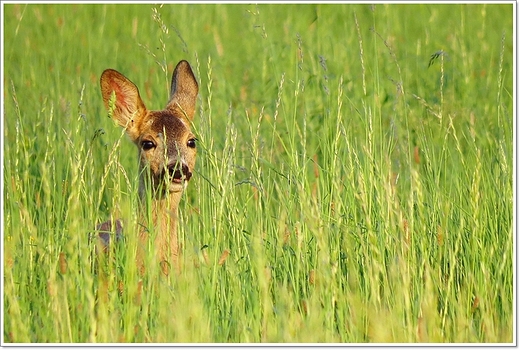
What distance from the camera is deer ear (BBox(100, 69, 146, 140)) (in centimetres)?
578

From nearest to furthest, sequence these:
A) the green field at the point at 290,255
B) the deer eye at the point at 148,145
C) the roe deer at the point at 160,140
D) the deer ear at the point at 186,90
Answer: the green field at the point at 290,255
the roe deer at the point at 160,140
the deer eye at the point at 148,145
the deer ear at the point at 186,90

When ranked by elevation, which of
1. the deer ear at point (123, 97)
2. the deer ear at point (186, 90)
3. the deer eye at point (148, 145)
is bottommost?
the deer eye at point (148, 145)

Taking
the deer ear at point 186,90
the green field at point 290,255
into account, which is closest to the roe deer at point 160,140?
the deer ear at point 186,90

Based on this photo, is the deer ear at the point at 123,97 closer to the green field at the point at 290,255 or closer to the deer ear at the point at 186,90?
the deer ear at the point at 186,90

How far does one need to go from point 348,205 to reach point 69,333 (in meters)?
1.74

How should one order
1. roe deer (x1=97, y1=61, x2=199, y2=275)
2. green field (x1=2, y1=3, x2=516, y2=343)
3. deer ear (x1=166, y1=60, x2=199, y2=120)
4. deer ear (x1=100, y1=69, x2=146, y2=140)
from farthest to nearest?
deer ear (x1=166, y1=60, x2=199, y2=120), deer ear (x1=100, y1=69, x2=146, y2=140), roe deer (x1=97, y1=61, x2=199, y2=275), green field (x1=2, y1=3, x2=516, y2=343)

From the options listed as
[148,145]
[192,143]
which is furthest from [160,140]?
[192,143]

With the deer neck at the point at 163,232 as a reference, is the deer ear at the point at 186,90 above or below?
above

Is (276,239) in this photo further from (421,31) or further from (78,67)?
(421,31)

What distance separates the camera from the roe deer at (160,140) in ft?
17.1

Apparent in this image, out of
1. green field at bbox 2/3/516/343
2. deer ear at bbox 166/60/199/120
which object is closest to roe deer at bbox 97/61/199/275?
deer ear at bbox 166/60/199/120

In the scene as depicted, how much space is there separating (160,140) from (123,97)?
1.65ft

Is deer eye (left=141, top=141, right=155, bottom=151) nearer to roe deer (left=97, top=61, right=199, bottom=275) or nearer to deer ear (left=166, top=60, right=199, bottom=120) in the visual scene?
roe deer (left=97, top=61, right=199, bottom=275)

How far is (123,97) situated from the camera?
5906 mm
